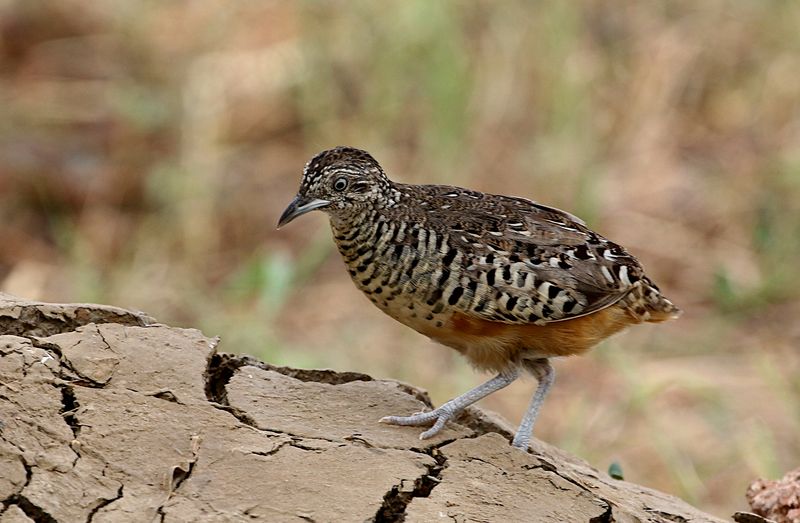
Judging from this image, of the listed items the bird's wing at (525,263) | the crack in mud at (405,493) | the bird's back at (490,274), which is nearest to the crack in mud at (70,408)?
the crack in mud at (405,493)

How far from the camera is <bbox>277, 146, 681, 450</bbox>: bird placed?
4457 mm

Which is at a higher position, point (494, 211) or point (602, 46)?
point (602, 46)

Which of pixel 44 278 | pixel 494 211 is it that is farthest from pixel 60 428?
pixel 44 278

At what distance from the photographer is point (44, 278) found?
8.74m

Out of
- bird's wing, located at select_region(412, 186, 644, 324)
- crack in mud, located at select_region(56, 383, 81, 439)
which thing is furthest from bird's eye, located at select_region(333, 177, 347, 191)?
crack in mud, located at select_region(56, 383, 81, 439)

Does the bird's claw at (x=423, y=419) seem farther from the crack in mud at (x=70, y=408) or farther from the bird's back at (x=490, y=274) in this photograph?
the crack in mud at (x=70, y=408)

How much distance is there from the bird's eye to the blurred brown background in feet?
8.88

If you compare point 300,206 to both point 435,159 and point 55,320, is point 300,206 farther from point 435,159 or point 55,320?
point 435,159

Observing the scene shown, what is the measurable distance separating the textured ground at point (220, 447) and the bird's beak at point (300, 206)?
21.4 inches

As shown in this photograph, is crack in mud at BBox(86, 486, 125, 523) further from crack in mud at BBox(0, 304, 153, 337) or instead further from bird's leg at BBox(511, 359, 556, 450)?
bird's leg at BBox(511, 359, 556, 450)

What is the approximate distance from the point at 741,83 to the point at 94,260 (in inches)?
206

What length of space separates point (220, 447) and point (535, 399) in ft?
4.27

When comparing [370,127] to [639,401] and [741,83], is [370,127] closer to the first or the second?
[741,83]

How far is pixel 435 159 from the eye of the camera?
903 centimetres
